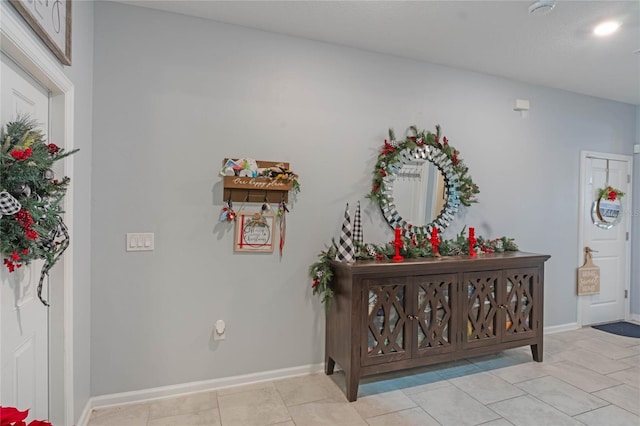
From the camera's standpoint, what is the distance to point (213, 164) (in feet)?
8.89

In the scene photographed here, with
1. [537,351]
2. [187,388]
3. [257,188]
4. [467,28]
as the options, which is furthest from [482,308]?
[187,388]

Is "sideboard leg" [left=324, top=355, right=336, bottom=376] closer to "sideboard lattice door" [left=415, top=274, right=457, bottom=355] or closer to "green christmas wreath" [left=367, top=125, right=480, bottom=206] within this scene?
"sideboard lattice door" [left=415, top=274, right=457, bottom=355]

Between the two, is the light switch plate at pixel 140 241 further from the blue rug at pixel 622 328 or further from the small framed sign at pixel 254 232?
the blue rug at pixel 622 328

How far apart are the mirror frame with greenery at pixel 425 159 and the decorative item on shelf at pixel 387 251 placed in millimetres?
166

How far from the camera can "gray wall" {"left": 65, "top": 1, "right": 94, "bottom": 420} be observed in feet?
6.82

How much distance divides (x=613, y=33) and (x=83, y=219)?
3.93 meters

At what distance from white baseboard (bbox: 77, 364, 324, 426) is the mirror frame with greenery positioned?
56.4 inches

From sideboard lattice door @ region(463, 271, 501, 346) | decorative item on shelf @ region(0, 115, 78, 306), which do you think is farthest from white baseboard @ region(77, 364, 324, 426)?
decorative item on shelf @ region(0, 115, 78, 306)

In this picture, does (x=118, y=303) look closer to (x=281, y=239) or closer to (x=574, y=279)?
(x=281, y=239)

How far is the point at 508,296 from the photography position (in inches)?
125

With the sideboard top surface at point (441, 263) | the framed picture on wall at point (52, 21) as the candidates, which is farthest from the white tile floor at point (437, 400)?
the framed picture on wall at point (52, 21)

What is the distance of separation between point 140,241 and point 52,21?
54.4 inches

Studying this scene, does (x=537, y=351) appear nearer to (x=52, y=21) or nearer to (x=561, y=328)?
(x=561, y=328)

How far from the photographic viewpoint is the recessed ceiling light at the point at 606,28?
2.65 meters
